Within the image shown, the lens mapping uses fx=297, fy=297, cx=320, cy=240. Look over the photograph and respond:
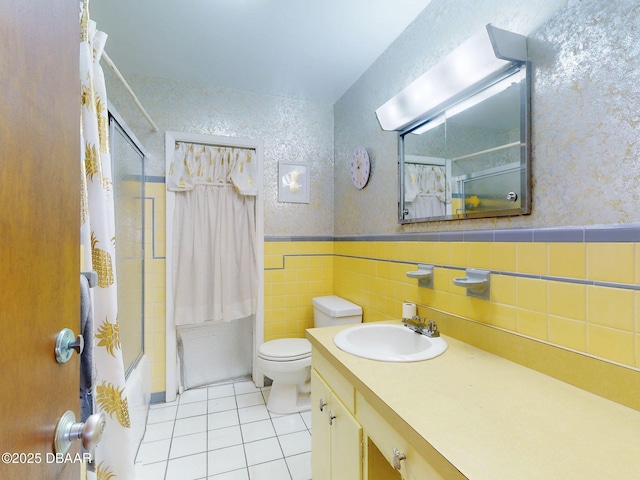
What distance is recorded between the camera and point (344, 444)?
1.08m

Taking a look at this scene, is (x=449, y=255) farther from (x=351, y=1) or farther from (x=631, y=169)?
(x=351, y=1)

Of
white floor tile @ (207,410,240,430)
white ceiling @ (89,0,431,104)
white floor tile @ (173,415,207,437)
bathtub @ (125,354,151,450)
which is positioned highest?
white ceiling @ (89,0,431,104)

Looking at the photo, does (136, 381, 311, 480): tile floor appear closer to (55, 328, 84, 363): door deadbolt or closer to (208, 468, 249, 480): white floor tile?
(208, 468, 249, 480): white floor tile

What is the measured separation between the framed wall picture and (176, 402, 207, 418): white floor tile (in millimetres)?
1657

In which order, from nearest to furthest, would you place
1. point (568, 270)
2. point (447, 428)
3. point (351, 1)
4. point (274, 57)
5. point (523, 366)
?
point (447, 428) → point (568, 270) → point (523, 366) → point (351, 1) → point (274, 57)

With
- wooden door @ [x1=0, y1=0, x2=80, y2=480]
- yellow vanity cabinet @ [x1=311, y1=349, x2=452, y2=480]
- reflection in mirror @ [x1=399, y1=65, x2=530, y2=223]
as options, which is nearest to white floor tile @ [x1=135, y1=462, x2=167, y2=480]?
yellow vanity cabinet @ [x1=311, y1=349, x2=452, y2=480]

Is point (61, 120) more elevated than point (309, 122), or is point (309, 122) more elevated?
point (309, 122)

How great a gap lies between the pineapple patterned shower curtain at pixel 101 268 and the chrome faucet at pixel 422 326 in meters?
1.19

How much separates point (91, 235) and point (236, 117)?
170cm

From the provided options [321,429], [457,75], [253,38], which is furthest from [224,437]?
[253,38]

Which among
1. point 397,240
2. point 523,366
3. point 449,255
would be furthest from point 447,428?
point 397,240

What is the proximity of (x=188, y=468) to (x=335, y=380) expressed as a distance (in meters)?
1.08

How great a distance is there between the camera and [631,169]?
79 cm

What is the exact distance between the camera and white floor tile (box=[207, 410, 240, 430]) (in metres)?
1.93
